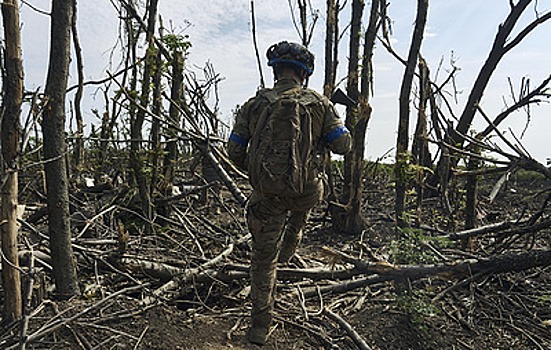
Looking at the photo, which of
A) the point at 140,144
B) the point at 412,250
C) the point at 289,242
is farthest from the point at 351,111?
the point at 412,250

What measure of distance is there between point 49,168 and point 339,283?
8.88 feet

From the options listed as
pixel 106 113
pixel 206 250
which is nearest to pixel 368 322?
pixel 206 250

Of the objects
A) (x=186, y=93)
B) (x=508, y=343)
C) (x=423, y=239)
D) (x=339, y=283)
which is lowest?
(x=508, y=343)

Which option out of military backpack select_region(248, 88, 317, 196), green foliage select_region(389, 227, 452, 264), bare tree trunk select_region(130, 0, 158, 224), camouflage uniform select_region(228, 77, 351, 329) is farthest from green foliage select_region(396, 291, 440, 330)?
bare tree trunk select_region(130, 0, 158, 224)

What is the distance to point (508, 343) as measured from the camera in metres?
3.77

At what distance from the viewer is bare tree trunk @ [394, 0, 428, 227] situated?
16.3ft

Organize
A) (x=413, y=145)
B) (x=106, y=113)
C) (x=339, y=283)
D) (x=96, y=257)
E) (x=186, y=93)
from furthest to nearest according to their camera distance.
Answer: (x=106, y=113)
(x=413, y=145)
(x=186, y=93)
(x=339, y=283)
(x=96, y=257)

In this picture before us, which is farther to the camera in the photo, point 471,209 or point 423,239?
point 471,209

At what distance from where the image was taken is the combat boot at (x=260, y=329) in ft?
11.3

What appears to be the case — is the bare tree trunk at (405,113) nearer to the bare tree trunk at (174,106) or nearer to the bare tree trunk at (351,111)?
the bare tree trunk at (351,111)

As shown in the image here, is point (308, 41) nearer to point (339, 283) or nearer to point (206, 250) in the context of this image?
point (206, 250)

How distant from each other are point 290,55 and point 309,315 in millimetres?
2099

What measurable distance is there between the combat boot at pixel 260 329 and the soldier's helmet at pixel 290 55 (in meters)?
1.93

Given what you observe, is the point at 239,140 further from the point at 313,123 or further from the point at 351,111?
the point at 351,111
